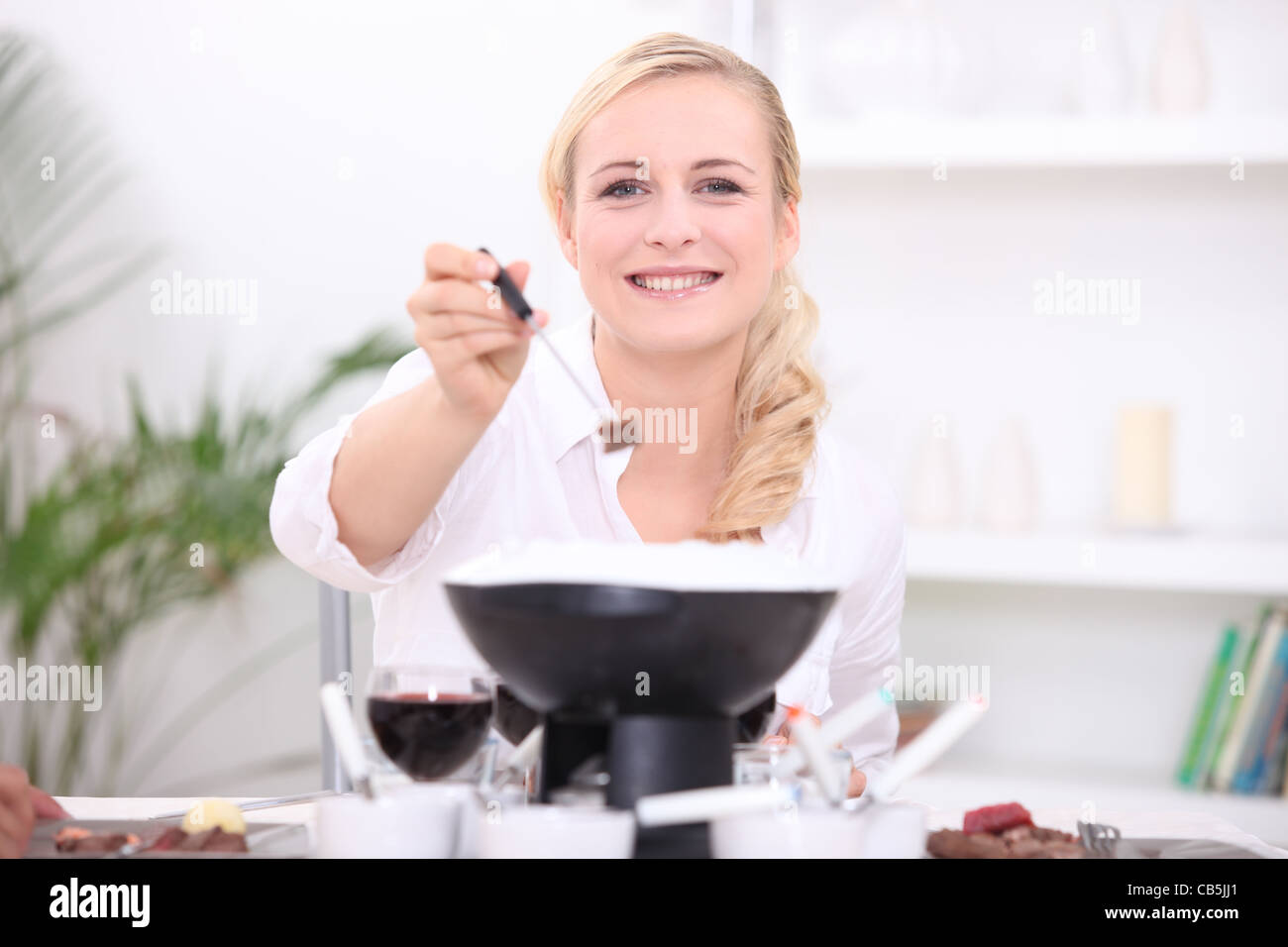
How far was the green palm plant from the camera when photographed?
242 centimetres

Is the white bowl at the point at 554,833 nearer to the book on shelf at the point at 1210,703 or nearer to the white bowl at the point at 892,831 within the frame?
the white bowl at the point at 892,831

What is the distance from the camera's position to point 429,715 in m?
0.83

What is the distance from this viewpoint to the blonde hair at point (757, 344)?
142 centimetres

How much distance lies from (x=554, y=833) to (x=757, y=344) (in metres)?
1.05

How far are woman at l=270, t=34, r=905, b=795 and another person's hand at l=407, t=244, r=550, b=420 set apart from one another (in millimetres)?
214

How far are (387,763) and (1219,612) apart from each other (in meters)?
1.99

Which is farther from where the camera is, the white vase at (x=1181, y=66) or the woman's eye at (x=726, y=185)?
the white vase at (x=1181, y=66)

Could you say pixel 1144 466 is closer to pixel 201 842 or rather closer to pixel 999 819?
pixel 999 819

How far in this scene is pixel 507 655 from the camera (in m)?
0.74

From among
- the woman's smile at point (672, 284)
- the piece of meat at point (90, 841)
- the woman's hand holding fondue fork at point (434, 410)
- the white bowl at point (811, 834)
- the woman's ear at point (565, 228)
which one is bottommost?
the piece of meat at point (90, 841)

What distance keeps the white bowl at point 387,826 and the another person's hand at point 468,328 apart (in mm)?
386

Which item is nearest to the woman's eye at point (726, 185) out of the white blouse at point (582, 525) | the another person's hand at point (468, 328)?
the white blouse at point (582, 525)

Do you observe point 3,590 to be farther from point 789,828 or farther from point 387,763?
point 789,828

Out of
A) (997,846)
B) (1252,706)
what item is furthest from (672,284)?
(1252,706)
